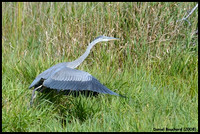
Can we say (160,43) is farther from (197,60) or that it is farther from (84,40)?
(84,40)

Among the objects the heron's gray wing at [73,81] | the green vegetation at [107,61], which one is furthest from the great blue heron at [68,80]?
the green vegetation at [107,61]

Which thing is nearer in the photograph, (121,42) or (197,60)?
(197,60)

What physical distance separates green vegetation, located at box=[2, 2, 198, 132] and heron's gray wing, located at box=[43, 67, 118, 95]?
0.73ft

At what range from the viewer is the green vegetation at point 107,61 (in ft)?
12.6

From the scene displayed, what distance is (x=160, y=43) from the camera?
5555 millimetres

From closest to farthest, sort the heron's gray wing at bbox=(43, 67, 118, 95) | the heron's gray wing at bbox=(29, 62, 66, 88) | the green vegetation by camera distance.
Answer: the green vegetation, the heron's gray wing at bbox=(43, 67, 118, 95), the heron's gray wing at bbox=(29, 62, 66, 88)

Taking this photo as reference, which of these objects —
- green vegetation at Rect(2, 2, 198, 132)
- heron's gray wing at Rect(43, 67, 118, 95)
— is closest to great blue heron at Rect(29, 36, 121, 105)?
heron's gray wing at Rect(43, 67, 118, 95)

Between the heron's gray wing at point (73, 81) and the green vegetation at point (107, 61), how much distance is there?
224 mm

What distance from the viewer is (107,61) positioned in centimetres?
543

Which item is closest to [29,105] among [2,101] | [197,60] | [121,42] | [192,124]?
[2,101]

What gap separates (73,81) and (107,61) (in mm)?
1368

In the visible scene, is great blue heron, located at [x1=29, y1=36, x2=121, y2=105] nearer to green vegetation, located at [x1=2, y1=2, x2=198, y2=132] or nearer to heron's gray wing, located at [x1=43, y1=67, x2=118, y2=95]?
heron's gray wing, located at [x1=43, y1=67, x2=118, y2=95]

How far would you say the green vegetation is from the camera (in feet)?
12.6

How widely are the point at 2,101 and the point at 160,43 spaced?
257 cm
